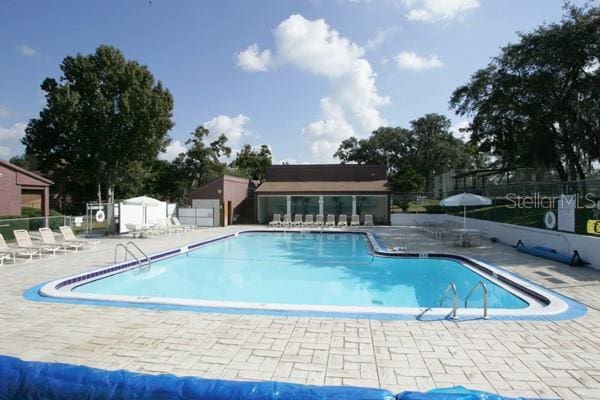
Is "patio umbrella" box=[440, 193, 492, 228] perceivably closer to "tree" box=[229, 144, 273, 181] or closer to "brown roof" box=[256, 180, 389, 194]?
"brown roof" box=[256, 180, 389, 194]

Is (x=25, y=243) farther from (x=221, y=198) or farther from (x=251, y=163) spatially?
(x=251, y=163)

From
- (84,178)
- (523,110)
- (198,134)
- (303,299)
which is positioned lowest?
(303,299)

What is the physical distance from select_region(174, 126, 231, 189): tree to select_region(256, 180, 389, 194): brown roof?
1337 cm

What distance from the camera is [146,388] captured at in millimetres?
2672

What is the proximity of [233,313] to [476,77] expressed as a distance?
2341cm

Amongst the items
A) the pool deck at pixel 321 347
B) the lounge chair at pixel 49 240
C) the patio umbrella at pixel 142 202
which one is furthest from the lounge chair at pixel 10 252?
the patio umbrella at pixel 142 202

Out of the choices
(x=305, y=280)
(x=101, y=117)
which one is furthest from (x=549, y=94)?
(x=101, y=117)

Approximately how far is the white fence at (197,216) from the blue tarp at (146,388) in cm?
2128

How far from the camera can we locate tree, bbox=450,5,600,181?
17812mm

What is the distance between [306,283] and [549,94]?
18570mm

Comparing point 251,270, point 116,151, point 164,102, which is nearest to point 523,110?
point 251,270

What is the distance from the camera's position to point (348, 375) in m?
3.72

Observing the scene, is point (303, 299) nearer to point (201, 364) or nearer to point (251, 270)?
point (251, 270)

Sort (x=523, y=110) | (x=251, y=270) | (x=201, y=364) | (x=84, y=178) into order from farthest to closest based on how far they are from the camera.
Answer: (x=84, y=178)
(x=523, y=110)
(x=251, y=270)
(x=201, y=364)
